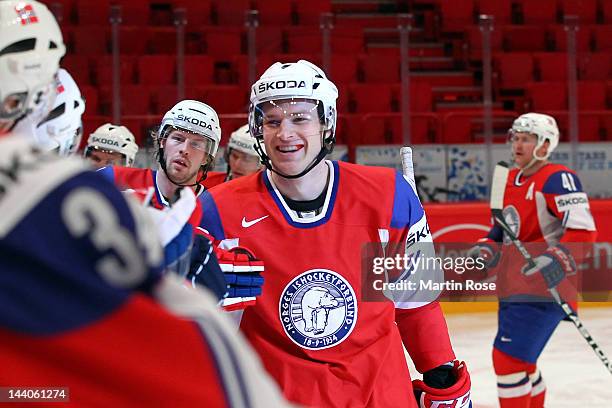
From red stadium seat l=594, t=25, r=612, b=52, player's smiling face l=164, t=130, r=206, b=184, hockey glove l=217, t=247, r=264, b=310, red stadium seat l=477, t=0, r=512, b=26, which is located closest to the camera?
hockey glove l=217, t=247, r=264, b=310

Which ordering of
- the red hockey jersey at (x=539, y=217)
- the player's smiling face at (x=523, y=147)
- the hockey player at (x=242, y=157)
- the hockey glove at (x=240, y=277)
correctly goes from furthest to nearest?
1. the hockey player at (x=242, y=157)
2. the player's smiling face at (x=523, y=147)
3. the red hockey jersey at (x=539, y=217)
4. the hockey glove at (x=240, y=277)

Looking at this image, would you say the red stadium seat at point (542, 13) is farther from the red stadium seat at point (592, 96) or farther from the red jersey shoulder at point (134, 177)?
the red jersey shoulder at point (134, 177)

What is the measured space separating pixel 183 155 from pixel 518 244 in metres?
1.73

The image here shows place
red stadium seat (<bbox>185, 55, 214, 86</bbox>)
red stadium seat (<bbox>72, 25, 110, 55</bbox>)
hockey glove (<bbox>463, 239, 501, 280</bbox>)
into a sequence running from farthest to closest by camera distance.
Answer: red stadium seat (<bbox>185, 55, 214, 86</bbox>)
red stadium seat (<bbox>72, 25, 110, 55</bbox>)
hockey glove (<bbox>463, 239, 501, 280</bbox>)

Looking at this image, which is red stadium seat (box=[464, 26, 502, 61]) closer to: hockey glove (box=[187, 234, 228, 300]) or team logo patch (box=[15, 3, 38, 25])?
hockey glove (box=[187, 234, 228, 300])

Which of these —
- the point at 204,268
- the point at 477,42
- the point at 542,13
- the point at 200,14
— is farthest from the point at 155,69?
the point at 204,268

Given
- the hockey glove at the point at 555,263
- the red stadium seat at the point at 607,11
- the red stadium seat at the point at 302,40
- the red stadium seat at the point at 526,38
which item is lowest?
the hockey glove at the point at 555,263

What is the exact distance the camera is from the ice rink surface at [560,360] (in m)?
4.27

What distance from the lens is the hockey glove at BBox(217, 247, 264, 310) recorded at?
1.33 m

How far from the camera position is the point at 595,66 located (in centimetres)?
777

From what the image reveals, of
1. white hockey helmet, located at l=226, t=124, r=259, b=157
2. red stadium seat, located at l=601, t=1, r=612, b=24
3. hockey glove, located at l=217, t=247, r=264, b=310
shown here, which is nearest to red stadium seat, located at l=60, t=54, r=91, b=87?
white hockey helmet, located at l=226, t=124, r=259, b=157

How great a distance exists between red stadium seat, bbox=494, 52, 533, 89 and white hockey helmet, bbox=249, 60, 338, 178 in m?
6.64

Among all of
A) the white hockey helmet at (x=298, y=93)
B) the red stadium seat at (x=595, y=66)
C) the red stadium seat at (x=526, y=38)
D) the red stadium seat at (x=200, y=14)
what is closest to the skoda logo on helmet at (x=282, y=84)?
the white hockey helmet at (x=298, y=93)

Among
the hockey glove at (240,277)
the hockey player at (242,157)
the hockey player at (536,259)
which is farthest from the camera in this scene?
the hockey player at (242,157)
